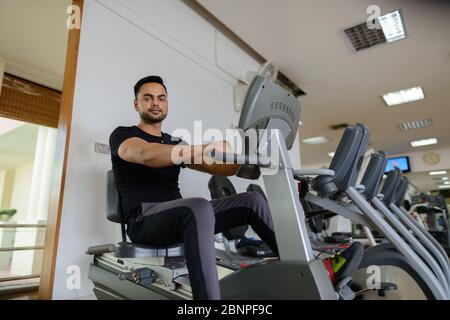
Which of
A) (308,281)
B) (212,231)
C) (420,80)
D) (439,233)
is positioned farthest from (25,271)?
(420,80)

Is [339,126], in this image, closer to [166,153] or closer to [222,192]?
[222,192]

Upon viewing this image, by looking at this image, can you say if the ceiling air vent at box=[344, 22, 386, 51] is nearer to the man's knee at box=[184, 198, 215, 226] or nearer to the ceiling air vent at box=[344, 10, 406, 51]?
the ceiling air vent at box=[344, 10, 406, 51]

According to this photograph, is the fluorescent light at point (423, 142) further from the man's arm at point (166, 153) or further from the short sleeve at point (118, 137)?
the short sleeve at point (118, 137)

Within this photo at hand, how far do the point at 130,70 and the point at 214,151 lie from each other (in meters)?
1.68

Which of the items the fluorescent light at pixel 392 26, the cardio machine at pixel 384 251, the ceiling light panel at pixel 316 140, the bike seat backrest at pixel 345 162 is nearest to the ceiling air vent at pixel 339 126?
the ceiling light panel at pixel 316 140

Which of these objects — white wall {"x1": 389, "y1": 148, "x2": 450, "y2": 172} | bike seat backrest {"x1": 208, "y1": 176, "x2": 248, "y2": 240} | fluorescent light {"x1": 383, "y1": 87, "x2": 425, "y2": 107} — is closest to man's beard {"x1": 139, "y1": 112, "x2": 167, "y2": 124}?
bike seat backrest {"x1": 208, "y1": 176, "x2": 248, "y2": 240}

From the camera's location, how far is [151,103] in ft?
5.51

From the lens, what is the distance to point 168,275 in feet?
4.41

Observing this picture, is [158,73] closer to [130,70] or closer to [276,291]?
[130,70]

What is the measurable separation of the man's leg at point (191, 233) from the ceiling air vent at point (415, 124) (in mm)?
6965

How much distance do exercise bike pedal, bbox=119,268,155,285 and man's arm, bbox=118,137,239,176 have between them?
50 centimetres

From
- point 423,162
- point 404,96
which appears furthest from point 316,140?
point 423,162

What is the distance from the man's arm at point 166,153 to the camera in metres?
1.11

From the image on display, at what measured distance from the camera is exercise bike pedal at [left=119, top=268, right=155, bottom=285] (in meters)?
1.36
